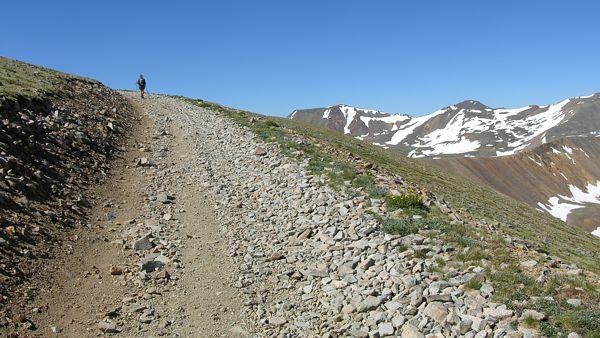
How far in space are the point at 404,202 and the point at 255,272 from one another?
6460mm

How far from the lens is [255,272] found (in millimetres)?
14578

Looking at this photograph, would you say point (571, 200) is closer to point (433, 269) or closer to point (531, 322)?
point (433, 269)

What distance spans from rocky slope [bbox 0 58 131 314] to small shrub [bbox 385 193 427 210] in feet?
38.7

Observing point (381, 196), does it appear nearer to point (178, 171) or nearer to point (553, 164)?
point (178, 171)

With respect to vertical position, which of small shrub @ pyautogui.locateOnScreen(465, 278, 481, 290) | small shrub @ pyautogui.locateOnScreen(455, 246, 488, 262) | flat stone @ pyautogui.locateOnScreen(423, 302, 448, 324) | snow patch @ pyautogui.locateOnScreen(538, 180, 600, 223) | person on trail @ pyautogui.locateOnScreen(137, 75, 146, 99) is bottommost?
snow patch @ pyautogui.locateOnScreen(538, 180, 600, 223)

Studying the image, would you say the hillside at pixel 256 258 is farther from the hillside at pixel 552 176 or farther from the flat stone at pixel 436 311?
the hillside at pixel 552 176

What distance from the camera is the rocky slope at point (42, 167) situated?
1311 cm

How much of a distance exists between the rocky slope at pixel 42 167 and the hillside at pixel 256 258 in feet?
0.31

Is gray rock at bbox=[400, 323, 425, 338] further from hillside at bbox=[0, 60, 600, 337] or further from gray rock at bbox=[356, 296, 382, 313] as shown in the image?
gray rock at bbox=[356, 296, 382, 313]

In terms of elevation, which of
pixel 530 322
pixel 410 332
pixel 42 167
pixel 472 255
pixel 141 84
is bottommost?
pixel 410 332

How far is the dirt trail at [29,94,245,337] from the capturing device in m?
11.4

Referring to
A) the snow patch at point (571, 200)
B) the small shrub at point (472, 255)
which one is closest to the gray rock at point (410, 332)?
the small shrub at point (472, 255)

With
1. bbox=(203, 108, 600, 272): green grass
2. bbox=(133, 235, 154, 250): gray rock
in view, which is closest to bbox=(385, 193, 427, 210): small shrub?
bbox=(203, 108, 600, 272): green grass

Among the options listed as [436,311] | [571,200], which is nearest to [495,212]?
[436,311]
